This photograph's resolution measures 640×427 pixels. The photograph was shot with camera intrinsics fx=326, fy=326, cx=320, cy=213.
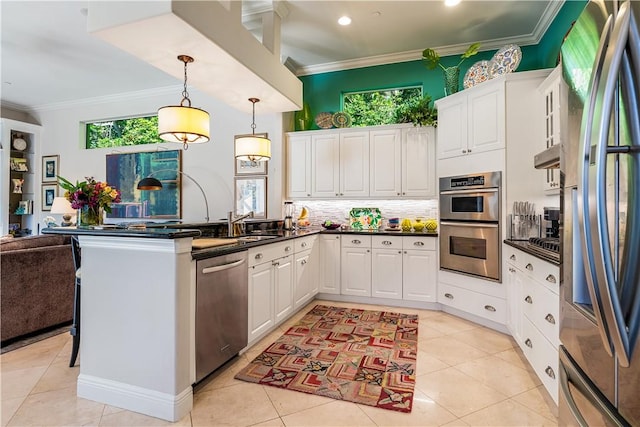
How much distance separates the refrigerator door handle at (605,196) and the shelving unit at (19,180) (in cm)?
833

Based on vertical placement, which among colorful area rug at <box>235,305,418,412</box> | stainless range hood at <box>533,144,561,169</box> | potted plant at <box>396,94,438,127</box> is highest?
potted plant at <box>396,94,438,127</box>

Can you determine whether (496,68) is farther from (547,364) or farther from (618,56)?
(618,56)

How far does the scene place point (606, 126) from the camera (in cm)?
78

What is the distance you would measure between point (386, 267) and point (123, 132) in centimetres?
532

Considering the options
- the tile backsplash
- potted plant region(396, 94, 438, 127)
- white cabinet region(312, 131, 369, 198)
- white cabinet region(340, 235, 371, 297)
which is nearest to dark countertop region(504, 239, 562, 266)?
the tile backsplash

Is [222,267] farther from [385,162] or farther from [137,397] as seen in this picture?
[385,162]

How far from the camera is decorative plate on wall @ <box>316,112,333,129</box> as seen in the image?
15.6ft

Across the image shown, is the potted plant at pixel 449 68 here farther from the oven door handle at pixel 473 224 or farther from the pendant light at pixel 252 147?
the pendant light at pixel 252 147

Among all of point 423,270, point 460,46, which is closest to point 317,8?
point 460,46

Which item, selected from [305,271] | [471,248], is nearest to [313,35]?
[305,271]

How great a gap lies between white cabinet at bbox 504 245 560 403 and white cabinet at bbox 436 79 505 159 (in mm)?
1213

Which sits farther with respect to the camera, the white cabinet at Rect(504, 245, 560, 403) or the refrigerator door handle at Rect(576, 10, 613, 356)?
the white cabinet at Rect(504, 245, 560, 403)

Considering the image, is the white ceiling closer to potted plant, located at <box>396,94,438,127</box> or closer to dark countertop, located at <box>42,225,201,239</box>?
potted plant, located at <box>396,94,438,127</box>

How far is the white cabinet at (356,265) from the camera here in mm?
4129
